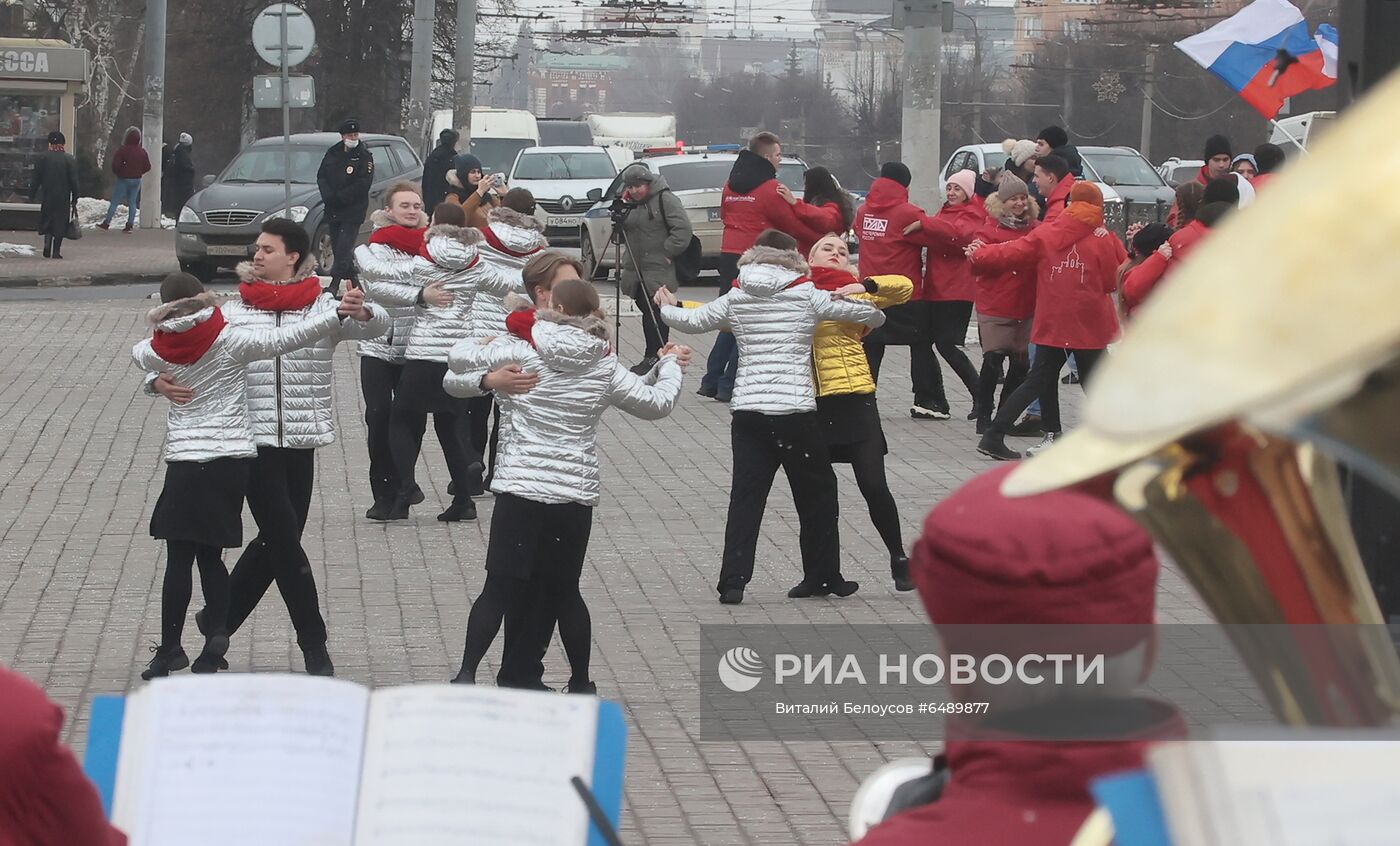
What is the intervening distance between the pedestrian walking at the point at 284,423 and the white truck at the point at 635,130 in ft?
116

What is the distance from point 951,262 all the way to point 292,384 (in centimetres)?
634

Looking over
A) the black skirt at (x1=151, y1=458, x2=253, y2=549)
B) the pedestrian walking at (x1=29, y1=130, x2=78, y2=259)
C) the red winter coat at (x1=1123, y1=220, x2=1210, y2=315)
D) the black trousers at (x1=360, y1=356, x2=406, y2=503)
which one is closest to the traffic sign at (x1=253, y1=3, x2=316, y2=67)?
the pedestrian walking at (x1=29, y1=130, x2=78, y2=259)

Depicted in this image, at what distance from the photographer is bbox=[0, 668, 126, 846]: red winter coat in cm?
182

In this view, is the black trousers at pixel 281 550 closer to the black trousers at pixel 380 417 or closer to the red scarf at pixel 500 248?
the black trousers at pixel 380 417

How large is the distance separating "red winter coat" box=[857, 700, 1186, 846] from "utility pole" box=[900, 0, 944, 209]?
1429 cm

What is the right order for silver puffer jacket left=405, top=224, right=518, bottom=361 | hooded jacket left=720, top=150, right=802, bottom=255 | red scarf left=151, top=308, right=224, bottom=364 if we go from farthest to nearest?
hooded jacket left=720, top=150, right=802, bottom=255
silver puffer jacket left=405, top=224, right=518, bottom=361
red scarf left=151, top=308, right=224, bottom=364

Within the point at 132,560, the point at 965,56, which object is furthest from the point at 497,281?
the point at 965,56

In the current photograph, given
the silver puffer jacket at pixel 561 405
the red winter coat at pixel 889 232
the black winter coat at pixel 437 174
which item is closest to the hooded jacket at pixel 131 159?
the black winter coat at pixel 437 174

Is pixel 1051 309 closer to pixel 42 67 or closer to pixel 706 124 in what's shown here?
pixel 42 67

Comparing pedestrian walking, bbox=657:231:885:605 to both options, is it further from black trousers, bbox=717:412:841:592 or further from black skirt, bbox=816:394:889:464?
black skirt, bbox=816:394:889:464

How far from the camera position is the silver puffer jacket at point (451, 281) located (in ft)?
29.9

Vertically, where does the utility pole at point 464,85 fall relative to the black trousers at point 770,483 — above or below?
above

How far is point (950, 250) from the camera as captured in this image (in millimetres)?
12062

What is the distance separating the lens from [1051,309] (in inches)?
424
